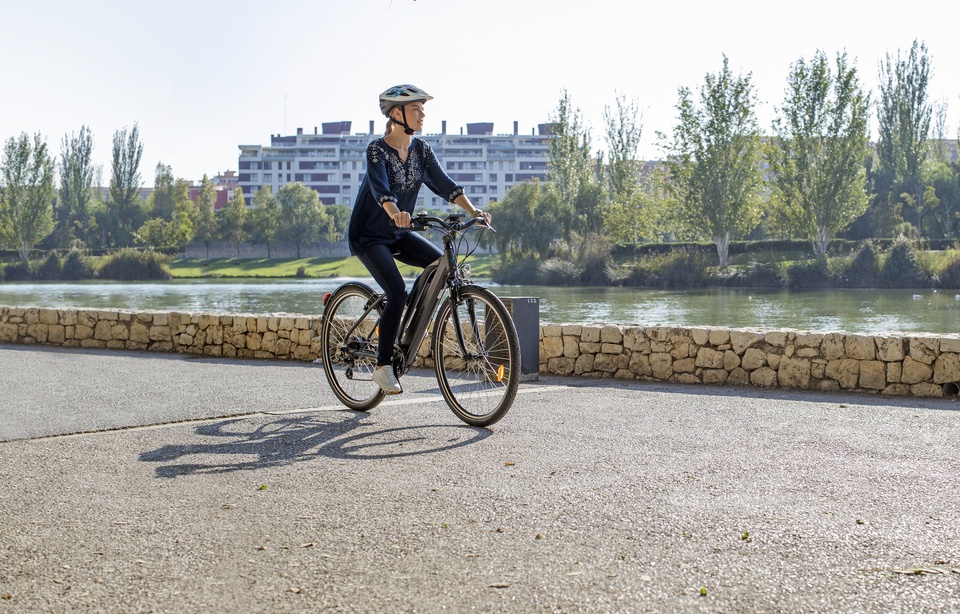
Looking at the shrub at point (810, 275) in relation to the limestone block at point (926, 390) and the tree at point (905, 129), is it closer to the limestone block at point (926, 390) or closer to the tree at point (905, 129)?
the tree at point (905, 129)

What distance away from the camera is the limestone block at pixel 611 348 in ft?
29.8

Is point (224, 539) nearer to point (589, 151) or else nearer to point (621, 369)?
point (621, 369)

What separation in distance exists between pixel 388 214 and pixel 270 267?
96746 millimetres

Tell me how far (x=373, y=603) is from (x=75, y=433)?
3.69 m

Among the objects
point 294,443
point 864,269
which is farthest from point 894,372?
point 864,269

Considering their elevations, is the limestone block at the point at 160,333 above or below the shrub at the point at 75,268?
above

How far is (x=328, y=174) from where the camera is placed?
180 metres

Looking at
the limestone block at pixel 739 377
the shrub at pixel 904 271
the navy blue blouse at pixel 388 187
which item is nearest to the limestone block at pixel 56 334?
the navy blue blouse at pixel 388 187

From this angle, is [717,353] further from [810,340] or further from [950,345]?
[950,345]

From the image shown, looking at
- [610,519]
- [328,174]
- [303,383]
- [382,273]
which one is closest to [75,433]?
[382,273]

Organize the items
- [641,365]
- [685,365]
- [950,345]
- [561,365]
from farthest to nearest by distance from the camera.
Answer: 1. [561,365]
2. [641,365]
3. [685,365]
4. [950,345]

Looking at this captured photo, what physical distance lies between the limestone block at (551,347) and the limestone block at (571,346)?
0.04m

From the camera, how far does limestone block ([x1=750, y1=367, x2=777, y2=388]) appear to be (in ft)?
27.6

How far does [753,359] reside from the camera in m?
8.50
